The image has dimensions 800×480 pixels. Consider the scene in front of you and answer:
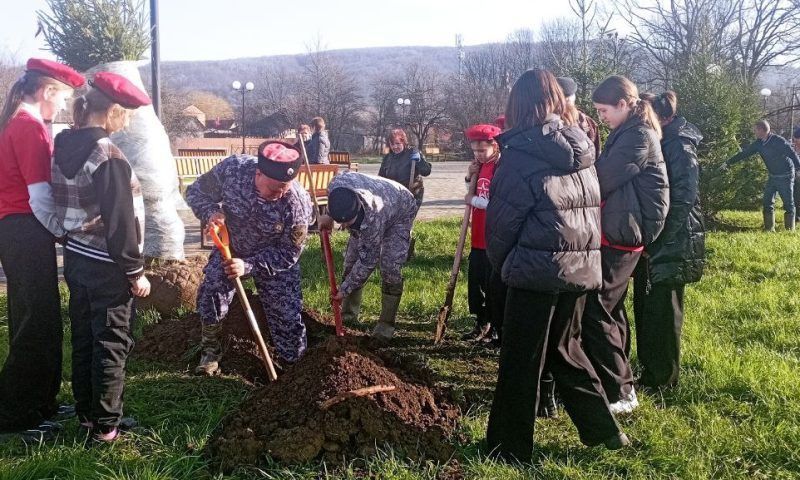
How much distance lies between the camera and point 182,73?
138 metres

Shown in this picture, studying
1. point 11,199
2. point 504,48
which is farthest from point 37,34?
point 504,48

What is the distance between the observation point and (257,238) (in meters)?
4.12

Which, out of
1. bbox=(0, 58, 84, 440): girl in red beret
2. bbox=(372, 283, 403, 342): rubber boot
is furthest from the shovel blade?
bbox=(0, 58, 84, 440): girl in red beret

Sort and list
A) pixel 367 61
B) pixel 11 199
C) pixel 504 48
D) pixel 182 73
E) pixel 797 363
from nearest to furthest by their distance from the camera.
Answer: pixel 11 199 → pixel 797 363 → pixel 504 48 → pixel 182 73 → pixel 367 61

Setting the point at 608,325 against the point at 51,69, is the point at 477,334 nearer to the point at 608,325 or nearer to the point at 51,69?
the point at 608,325

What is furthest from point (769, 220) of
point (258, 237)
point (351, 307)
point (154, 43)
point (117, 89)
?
point (117, 89)

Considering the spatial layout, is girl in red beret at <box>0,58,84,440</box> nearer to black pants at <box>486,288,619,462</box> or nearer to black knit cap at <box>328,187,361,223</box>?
black knit cap at <box>328,187,361,223</box>

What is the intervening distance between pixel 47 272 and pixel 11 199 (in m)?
0.39

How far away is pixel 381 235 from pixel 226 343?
1.31m

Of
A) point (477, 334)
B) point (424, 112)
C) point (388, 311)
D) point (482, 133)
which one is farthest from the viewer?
point (424, 112)

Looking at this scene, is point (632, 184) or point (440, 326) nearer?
point (632, 184)

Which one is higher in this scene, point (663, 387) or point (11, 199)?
point (11, 199)

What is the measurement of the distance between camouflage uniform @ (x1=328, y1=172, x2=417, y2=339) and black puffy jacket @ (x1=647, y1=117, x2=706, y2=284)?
1.79 m

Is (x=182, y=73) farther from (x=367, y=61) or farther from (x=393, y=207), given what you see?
(x=393, y=207)
